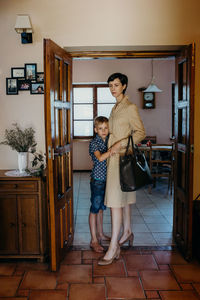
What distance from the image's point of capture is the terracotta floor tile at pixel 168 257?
2979 millimetres

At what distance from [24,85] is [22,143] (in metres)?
0.67

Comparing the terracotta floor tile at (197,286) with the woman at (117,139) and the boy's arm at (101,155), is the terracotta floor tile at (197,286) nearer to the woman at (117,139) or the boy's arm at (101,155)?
the woman at (117,139)

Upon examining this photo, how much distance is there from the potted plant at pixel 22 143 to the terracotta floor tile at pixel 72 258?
3.21 ft

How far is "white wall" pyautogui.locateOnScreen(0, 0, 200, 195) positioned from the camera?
3.19 m

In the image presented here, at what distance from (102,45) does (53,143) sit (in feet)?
4.33

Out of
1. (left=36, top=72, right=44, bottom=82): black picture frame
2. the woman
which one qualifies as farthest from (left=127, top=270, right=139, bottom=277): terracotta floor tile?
(left=36, top=72, right=44, bottom=82): black picture frame

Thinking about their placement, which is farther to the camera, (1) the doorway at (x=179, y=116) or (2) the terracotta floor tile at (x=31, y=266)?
(2) the terracotta floor tile at (x=31, y=266)

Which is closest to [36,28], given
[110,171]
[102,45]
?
[102,45]

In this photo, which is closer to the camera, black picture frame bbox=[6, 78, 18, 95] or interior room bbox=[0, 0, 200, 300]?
interior room bbox=[0, 0, 200, 300]

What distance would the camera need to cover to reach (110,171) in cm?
287

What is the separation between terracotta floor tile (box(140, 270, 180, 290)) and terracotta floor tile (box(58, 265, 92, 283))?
51 cm

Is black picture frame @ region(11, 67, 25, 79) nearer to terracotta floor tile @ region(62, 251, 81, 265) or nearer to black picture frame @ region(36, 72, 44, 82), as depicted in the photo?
black picture frame @ region(36, 72, 44, 82)

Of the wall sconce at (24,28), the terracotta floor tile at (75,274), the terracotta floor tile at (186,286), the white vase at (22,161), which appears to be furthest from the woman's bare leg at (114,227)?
the wall sconce at (24,28)

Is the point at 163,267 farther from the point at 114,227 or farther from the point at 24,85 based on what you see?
the point at 24,85
